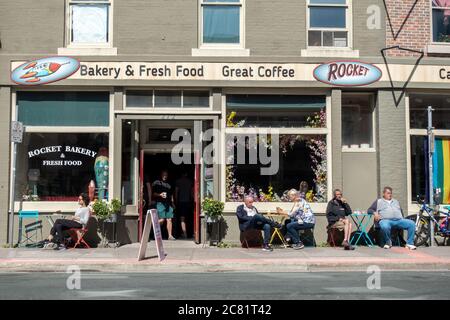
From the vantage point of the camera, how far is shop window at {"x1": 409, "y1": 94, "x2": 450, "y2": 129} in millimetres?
14820

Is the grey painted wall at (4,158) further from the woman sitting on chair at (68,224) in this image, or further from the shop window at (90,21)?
the shop window at (90,21)

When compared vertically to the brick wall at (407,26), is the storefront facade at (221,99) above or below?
below

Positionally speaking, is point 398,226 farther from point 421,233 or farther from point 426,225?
point 426,225

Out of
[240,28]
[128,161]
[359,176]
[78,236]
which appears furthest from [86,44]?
[359,176]

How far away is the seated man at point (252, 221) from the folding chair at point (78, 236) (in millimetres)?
3579

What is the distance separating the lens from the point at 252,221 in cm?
1341

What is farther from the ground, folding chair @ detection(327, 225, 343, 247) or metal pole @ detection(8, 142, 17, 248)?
metal pole @ detection(8, 142, 17, 248)

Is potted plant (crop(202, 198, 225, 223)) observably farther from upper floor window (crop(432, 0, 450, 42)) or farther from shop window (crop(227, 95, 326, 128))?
upper floor window (crop(432, 0, 450, 42))

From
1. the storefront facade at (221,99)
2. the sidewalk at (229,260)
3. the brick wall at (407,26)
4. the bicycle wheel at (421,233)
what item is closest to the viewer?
the sidewalk at (229,260)

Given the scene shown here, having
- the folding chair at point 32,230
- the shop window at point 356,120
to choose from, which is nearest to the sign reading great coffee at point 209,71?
the shop window at point 356,120

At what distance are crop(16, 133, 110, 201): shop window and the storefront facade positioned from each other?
0.08 feet

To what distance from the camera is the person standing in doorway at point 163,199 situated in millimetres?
14977

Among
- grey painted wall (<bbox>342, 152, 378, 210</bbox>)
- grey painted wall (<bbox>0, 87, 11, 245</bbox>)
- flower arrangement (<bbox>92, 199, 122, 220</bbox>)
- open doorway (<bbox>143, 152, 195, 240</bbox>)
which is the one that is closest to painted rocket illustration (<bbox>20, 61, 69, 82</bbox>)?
grey painted wall (<bbox>0, 87, 11, 245</bbox>)

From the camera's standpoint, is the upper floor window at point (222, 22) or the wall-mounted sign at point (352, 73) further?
the upper floor window at point (222, 22)
